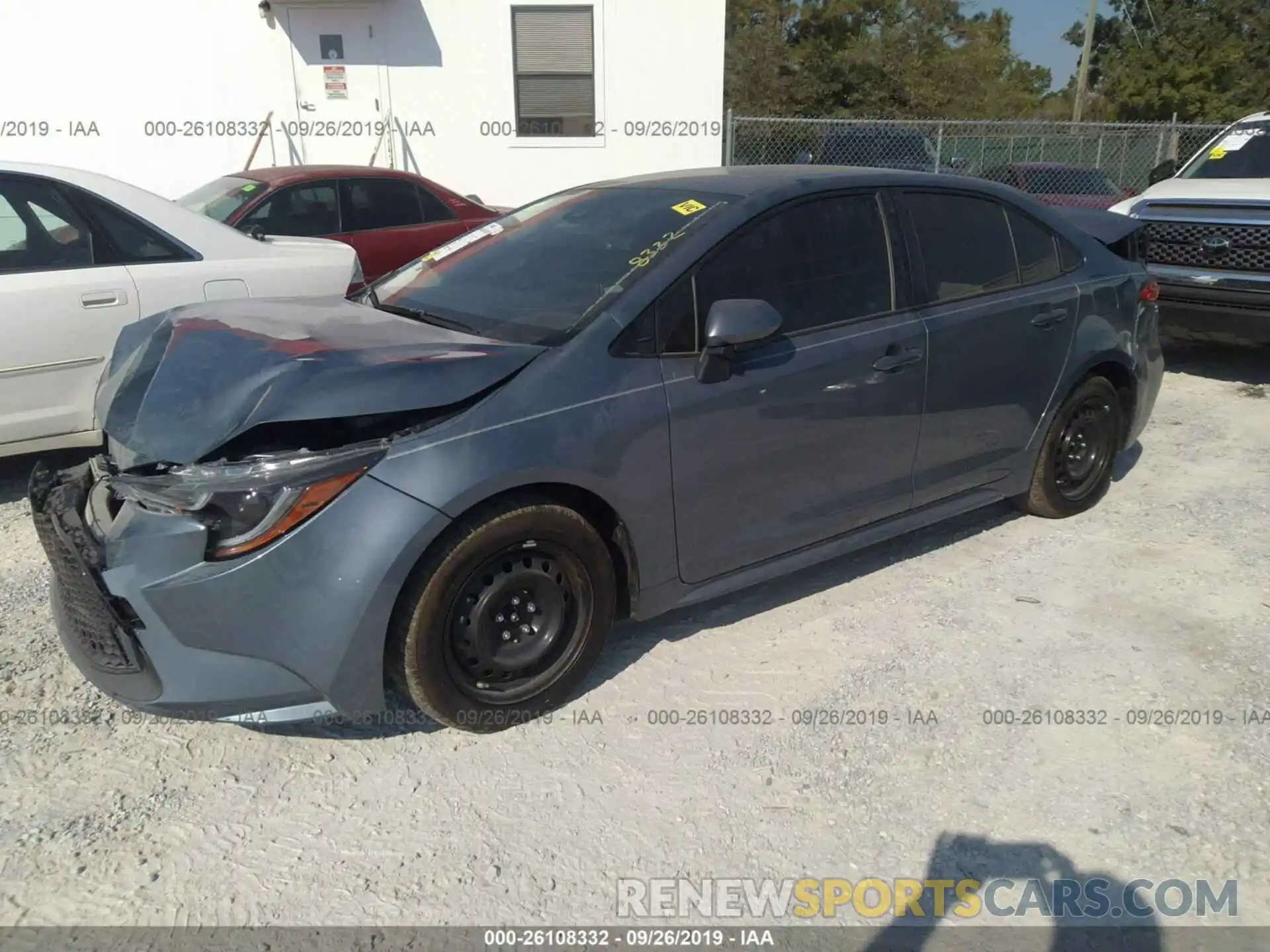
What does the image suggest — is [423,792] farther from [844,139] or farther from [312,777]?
[844,139]

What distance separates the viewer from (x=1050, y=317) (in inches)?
167

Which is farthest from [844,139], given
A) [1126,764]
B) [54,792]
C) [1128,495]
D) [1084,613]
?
[54,792]

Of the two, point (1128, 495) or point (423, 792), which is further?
point (1128, 495)

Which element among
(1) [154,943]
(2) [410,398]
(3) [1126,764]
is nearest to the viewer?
(1) [154,943]

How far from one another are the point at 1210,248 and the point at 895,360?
16.3 feet

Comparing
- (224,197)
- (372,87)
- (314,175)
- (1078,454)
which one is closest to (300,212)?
(314,175)

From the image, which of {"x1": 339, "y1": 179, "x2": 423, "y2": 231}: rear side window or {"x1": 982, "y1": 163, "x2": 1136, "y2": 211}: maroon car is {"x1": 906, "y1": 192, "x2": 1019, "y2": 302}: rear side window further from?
{"x1": 982, "y1": 163, "x2": 1136, "y2": 211}: maroon car

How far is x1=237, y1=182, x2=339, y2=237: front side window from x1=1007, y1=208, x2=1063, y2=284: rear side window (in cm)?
562

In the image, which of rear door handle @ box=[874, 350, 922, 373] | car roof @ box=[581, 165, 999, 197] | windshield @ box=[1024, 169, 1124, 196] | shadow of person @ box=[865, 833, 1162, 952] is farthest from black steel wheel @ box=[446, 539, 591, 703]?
windshield @ box=[1024, 169, 1124, 196]

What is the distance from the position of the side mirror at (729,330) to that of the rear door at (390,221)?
5.33m

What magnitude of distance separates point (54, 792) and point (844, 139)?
44.1ft

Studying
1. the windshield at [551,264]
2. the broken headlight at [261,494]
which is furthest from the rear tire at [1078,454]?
the broken headlight at [261,494]

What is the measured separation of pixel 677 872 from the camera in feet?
8.40

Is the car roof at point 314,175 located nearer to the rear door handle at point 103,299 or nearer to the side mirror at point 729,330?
the rear door handle at point 103,299
